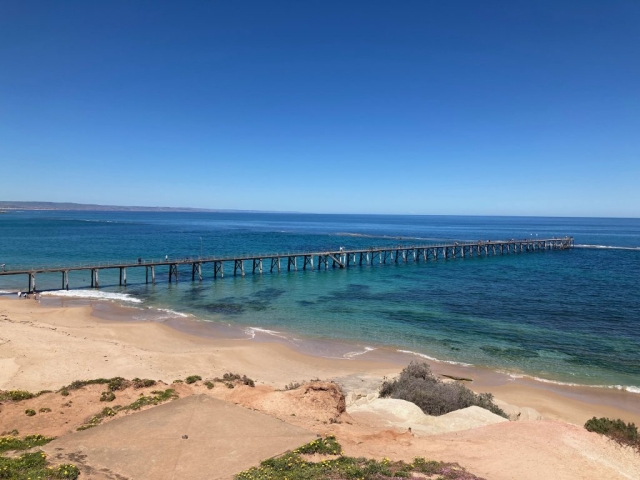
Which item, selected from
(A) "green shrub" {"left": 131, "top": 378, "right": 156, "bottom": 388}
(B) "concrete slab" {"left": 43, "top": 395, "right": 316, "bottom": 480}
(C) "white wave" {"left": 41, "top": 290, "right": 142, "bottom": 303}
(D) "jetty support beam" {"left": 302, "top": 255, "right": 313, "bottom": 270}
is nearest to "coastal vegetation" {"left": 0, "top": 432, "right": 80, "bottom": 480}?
(B) "concrete slab" {"left": 43, "top": 395, "right": 316, "bottom": 480}

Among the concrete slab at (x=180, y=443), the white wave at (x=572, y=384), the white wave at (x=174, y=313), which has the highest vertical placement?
the concrete slab at (x=180, y=443)

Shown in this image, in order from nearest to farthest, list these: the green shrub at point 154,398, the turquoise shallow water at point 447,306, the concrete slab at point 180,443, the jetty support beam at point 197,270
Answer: the concrete slab at point 180,443
the green shrub at point 154,398
the turquoise shallow water at point 447,306
the jetty support beam at point 197,270

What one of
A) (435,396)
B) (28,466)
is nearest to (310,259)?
(435,396)

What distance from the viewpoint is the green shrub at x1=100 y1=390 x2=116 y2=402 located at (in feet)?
52.8

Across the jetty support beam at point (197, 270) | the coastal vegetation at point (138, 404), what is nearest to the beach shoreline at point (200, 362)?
the coastal vegetation at point (138, 404)

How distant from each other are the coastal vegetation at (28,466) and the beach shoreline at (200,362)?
8.39m

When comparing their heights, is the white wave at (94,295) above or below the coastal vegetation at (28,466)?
below

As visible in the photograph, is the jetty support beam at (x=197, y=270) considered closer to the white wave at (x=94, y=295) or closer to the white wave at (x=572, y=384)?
the white wave at (x=94, y=295)

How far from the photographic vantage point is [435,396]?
18.1 metres

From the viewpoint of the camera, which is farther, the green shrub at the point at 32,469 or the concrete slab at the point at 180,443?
the concrete slab at the point at 180,443

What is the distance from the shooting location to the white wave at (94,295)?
1668 inches

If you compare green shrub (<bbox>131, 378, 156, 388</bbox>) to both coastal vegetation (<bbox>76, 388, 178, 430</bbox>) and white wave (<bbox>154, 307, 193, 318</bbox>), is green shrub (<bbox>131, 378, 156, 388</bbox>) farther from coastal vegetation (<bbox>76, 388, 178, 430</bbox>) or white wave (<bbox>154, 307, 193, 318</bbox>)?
white wave (<bbox>154, 307, 193, 318</bbox>)

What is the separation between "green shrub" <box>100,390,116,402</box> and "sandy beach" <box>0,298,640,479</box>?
240cm

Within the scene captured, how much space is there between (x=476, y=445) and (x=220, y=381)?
1072cm
